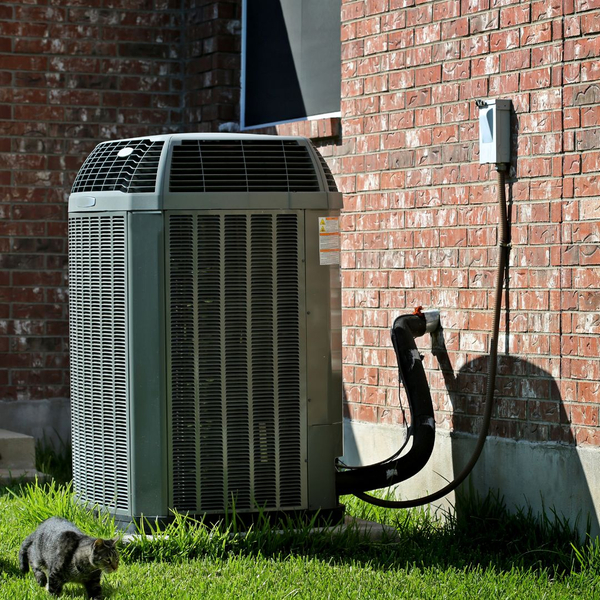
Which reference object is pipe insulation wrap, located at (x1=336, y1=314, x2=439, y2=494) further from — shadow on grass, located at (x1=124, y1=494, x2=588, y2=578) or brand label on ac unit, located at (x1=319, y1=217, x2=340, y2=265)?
brand label on ac unit, located at (x1=319, y1=217, x2=340, y2=265)

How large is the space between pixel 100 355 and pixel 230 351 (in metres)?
0.65

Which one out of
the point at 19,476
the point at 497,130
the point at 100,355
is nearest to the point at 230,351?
the point at 100,355

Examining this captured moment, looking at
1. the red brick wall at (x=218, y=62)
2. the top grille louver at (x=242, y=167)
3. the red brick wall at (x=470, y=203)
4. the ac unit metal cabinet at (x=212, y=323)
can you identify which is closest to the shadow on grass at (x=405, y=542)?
the ac unit metal cabinet at (x=212, y=323)

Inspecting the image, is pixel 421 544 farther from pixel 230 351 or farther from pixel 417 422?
pixel 230 351

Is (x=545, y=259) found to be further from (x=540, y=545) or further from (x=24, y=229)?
(x=24, y=229)

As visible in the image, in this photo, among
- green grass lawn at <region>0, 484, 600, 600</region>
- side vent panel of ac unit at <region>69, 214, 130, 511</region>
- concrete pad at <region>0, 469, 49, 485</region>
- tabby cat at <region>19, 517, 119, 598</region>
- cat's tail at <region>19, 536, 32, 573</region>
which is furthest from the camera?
concrete pad at <region>0, 469, 49, 485</region>

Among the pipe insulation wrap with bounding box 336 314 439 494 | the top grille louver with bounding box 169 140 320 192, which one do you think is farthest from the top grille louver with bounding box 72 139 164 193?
the pipe insulation wrap with bounding box 336 314 439 494

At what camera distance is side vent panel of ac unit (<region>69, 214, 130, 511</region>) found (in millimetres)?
5488

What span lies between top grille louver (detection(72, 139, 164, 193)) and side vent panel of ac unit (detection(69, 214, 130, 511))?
6.0 inches

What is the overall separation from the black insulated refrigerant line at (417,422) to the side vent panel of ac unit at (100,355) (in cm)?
109

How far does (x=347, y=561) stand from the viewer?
5.26m

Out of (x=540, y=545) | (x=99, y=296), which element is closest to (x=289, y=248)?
(x=99, y=296)

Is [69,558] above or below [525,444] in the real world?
below

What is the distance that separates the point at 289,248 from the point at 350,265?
1.55m
